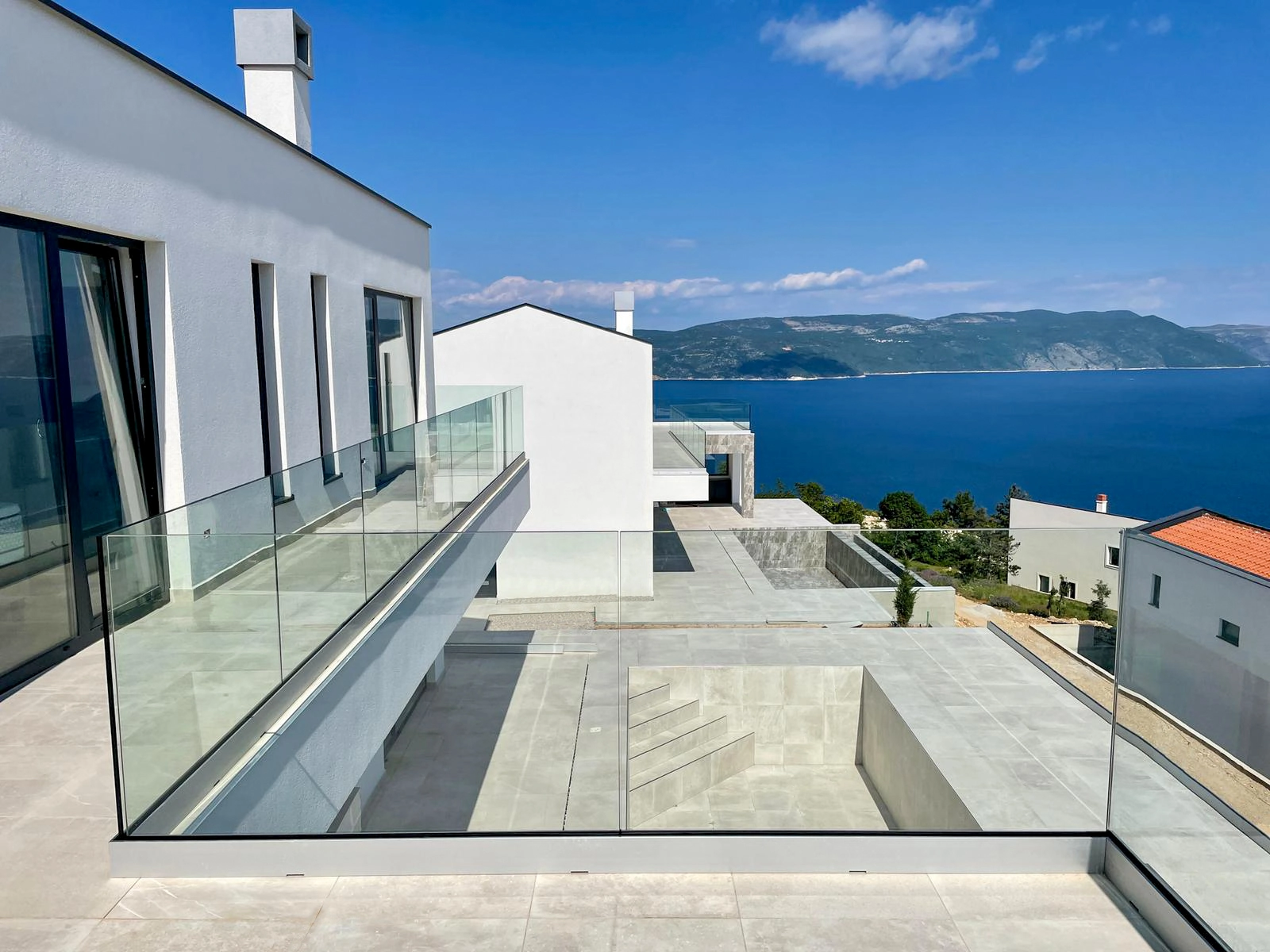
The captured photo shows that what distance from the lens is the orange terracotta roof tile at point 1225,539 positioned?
2.99m

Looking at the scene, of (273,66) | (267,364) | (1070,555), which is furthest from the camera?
(273,66)

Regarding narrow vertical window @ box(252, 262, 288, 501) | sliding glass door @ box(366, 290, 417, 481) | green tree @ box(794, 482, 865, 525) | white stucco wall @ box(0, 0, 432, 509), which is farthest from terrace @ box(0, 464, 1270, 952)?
green tree @ box(794, 482, 865, 525)

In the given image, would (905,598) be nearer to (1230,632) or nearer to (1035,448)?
(1230,632)

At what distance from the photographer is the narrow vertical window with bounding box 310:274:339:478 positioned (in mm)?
9289

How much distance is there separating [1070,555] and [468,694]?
9.69 ft

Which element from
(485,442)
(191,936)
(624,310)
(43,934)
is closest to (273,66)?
(485,442)

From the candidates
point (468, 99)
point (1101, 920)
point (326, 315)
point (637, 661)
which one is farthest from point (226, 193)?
point (468, 99)

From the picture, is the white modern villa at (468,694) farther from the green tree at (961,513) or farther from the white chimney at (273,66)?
the green tree at (961,513)

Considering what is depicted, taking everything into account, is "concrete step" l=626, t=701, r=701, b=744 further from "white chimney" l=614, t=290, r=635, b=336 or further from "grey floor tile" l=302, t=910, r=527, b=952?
"white chimney" l=614, t=290, r=635, b=336

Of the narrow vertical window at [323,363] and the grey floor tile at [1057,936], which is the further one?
the narrow vertical window at [323,363]

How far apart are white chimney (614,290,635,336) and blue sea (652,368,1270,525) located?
2793 cm

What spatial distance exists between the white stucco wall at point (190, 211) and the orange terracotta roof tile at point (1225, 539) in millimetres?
5773

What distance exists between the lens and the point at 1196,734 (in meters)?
3.09

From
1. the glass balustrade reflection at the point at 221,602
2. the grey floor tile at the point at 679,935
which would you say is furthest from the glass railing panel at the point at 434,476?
the grey floor tile at the point at 679,935
